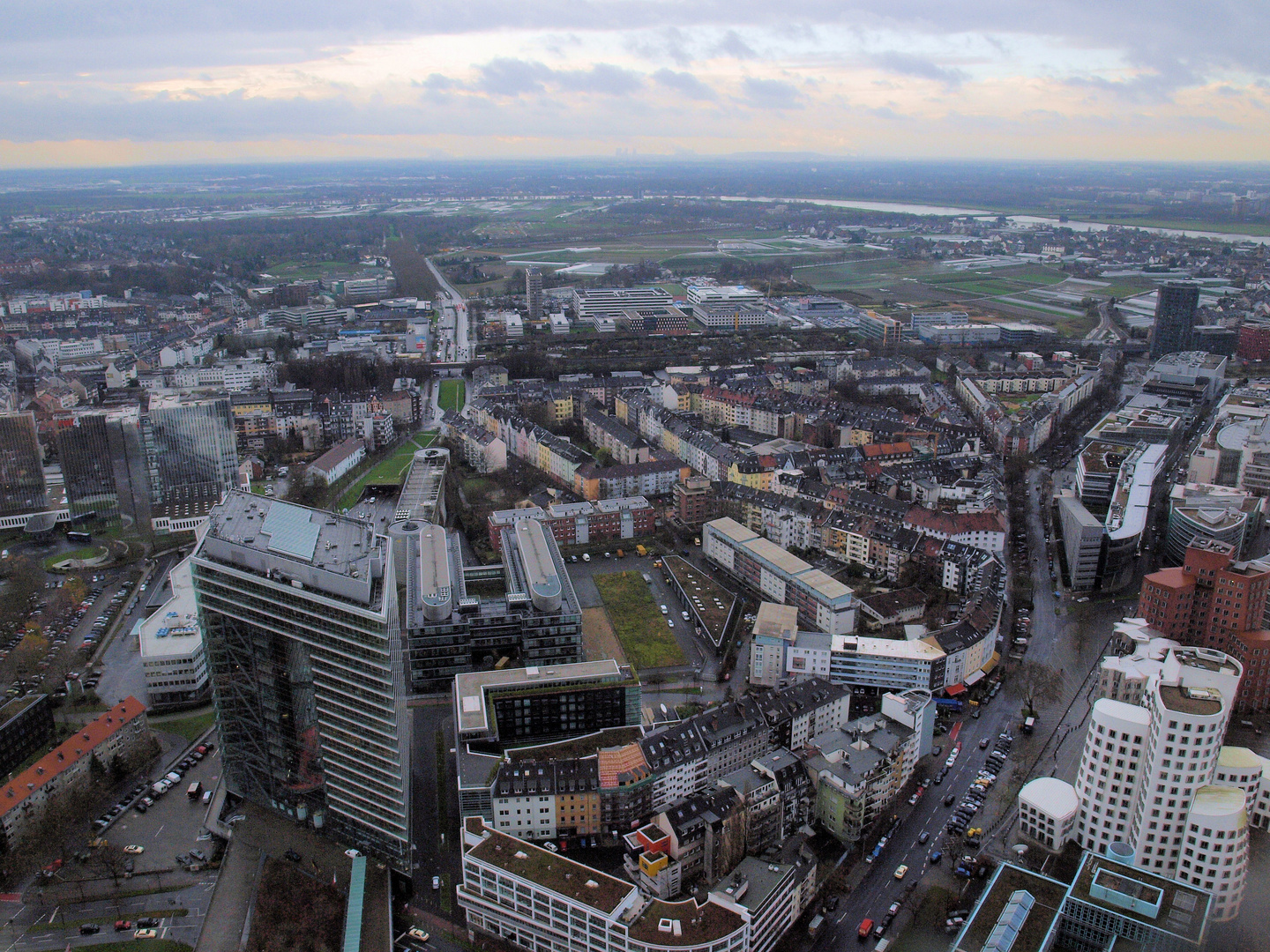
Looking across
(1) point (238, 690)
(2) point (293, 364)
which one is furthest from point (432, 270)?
(1) point (238, 690)

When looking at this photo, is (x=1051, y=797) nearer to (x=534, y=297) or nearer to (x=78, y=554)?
(x=78, y=554)

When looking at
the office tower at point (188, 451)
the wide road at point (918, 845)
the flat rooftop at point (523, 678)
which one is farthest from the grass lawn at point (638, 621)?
the office tower at point (188, 451)

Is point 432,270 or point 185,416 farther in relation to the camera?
point 432,270

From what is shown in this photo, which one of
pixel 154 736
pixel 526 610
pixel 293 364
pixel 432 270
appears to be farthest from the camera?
pixel 432 270

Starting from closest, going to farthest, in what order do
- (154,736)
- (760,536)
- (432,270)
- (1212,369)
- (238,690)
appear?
1. (238,690)
2. (154,736)
3. (760,536)
4. (1212,369)
5. (432,270)

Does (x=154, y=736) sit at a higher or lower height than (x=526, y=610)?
lower

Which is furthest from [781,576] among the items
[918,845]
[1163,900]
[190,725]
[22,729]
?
[22,729]

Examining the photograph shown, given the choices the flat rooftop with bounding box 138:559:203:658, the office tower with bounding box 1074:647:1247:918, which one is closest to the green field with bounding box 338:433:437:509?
the flat rooftop with bounding box 138:559:203:658

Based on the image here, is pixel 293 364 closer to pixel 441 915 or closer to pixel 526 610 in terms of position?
pixel 526 610
